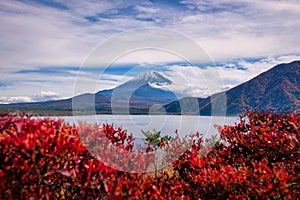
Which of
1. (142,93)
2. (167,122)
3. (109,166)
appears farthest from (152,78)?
(109,166)

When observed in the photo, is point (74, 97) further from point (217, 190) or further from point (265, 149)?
point (265, 149)

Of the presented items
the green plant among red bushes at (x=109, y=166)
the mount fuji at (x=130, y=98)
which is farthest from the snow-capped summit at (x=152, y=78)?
the green plant among red bushes at (x=109, y=166)

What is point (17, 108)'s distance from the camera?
356cm

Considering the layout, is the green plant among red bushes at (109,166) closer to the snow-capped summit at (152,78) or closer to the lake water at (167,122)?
the lake water at (167,122)

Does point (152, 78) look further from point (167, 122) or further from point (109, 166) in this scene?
point (109, 166)

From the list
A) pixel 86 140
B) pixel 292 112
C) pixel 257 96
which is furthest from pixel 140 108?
pixel 257 96

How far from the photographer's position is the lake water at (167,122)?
4480 mm

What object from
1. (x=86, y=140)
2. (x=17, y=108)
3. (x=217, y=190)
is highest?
(x=17, y=108)

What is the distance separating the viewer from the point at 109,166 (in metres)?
3.21

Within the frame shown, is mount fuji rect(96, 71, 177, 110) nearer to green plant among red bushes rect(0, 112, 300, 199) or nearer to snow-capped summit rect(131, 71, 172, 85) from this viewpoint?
snow-capped summit rect(131, 71, 172, 85)

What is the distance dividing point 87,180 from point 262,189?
1.83 m

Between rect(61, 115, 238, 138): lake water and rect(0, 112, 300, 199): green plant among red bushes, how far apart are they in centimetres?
38

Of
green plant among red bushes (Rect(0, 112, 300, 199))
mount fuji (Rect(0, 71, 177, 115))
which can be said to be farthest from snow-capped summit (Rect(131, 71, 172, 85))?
green plant among red bushes (Rect(0, 112, 300, 199))

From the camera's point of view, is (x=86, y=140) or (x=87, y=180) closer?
(x=87, y=180)
